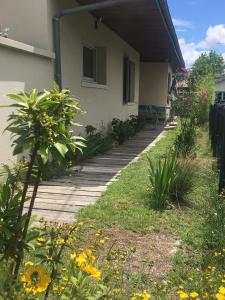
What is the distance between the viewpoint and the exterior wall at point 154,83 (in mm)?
18562

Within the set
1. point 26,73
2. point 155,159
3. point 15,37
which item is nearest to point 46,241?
point 26,73

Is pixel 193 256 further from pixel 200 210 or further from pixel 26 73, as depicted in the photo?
pixel 26 73

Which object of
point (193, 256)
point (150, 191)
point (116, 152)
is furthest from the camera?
point (116, 152)

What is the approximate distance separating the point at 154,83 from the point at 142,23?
29.4 feet

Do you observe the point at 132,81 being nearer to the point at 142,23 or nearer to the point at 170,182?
the point at 142,23

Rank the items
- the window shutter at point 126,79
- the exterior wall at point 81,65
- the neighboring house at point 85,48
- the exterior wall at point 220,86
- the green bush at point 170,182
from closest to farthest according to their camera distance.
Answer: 1. the green bush at point 170,182
2. the neighboring house at point 85,48
3. the exterior wall at point 81,65
4. the window shutter at point 126,79
5. the exterior wall at point 220,86

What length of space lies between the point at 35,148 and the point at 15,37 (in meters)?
5.38

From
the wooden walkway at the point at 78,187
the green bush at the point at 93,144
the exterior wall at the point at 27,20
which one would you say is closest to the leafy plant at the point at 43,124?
the wooden walkway at the point at 78,187

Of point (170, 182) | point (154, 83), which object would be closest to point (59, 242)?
point (170, 182)

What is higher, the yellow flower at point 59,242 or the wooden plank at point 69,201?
the yellow flower at point 59,242

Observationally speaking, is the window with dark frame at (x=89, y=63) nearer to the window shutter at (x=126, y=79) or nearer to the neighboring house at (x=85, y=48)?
the neighboring house at (x=85, y=48)

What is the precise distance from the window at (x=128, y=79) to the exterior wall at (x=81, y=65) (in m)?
0.32

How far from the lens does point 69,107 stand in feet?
6.46

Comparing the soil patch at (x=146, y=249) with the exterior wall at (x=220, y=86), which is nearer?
the soil patch at (x=146, y=249)
